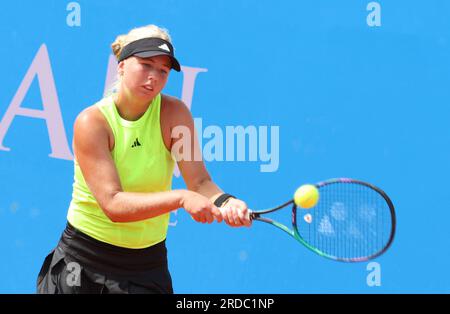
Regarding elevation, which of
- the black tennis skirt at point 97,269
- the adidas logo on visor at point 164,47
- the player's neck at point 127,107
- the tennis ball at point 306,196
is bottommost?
the black tennis skirt at point 97,269

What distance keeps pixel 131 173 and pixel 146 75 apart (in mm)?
315

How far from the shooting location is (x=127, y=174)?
263cm

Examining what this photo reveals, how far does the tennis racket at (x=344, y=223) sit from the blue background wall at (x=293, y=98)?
2.72 ft

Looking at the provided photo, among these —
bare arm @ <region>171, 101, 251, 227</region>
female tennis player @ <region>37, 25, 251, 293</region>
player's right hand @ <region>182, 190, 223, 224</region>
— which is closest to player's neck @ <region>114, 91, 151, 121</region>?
female tennis player @ <region>37, 25, 251, 293</region>

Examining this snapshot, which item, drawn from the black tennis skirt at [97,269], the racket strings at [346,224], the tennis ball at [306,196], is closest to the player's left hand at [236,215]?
the tennis ball at [306,196]

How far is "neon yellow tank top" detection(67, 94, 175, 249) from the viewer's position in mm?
2619

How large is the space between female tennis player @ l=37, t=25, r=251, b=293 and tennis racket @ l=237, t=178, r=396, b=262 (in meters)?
0.32

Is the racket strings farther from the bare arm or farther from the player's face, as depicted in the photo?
the player's face

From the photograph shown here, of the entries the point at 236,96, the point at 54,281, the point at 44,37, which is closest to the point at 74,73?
the point at 44,37

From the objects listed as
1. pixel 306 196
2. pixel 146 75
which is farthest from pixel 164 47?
pixel 306 196

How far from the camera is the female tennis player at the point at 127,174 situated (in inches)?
101
